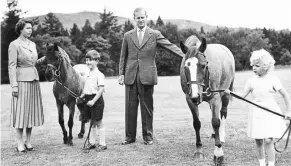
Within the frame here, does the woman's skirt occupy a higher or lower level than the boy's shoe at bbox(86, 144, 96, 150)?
higher

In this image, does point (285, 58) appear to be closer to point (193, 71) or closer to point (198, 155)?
point (198, 155)

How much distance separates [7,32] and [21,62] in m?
44.1

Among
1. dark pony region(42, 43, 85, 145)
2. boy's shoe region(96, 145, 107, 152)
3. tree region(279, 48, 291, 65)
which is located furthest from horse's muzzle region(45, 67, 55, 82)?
tree region(279, 48, 291, 65)

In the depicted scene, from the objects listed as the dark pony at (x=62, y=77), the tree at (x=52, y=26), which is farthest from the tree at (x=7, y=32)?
the dark pony at (x=62, y=77)

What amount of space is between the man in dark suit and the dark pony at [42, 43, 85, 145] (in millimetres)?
1074

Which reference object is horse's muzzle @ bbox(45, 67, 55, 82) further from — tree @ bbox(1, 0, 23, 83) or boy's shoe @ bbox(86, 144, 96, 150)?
tree @ bbox(1, 0, 23, 83)

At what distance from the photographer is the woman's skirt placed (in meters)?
6.65

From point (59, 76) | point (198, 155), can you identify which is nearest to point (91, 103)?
point (59, 76)

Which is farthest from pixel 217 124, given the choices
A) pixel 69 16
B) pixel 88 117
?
pixel 69 16

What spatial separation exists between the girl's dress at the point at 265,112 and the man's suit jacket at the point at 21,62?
4.42 m

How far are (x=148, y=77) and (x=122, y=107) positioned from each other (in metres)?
8.56

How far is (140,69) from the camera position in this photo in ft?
23.6

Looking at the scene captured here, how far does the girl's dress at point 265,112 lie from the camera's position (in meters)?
4.52

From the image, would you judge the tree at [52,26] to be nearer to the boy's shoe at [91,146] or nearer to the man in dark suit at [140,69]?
the man in dark suit at [140,69]
